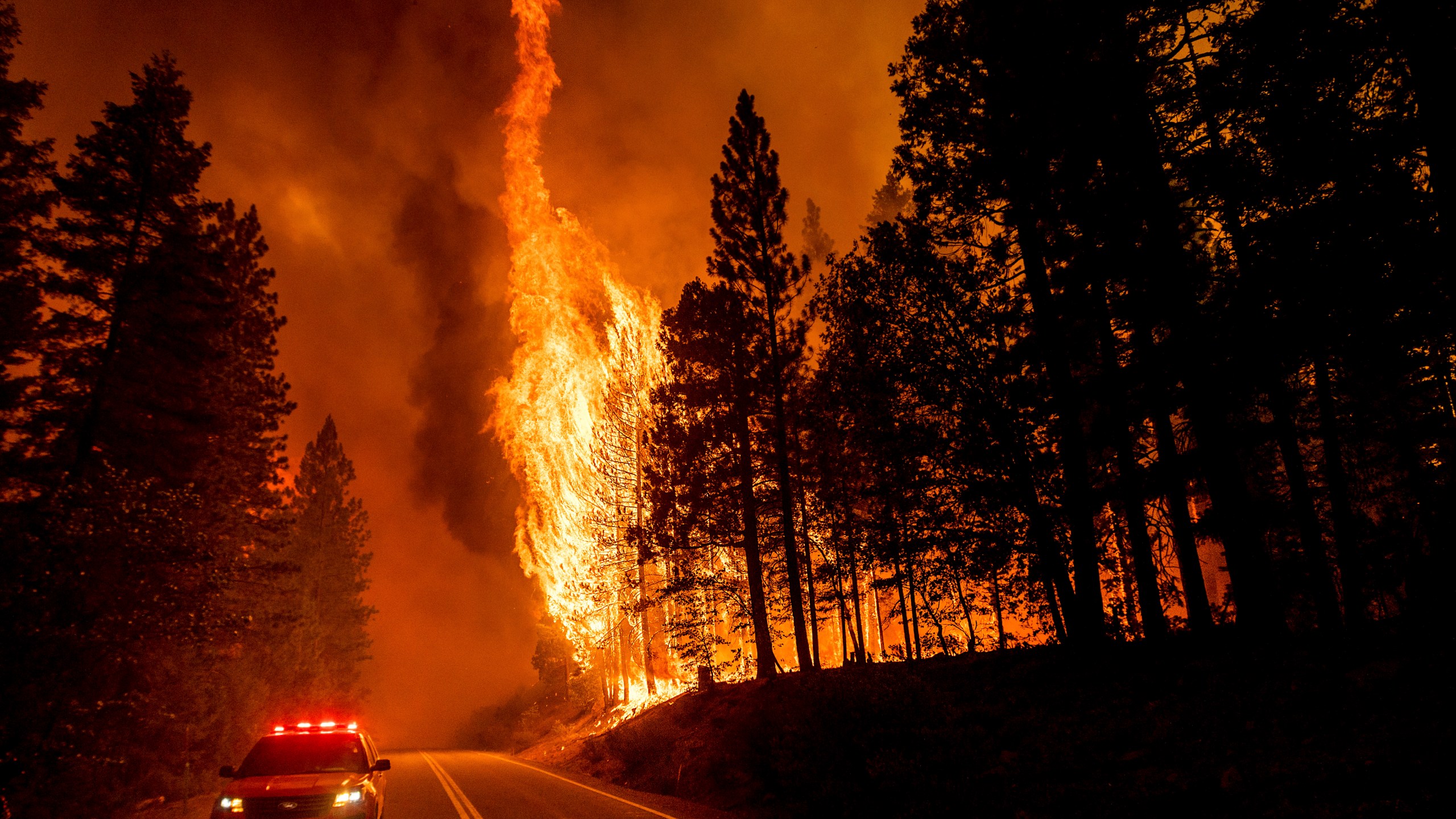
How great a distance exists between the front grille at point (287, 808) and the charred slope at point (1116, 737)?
6.70m

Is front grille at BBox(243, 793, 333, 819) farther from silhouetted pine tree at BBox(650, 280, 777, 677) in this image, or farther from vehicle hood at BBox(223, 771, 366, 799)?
silhouetted pine tree at BBox(650, 280, 777, 677)

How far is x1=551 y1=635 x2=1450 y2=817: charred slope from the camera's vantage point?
20.3 feet

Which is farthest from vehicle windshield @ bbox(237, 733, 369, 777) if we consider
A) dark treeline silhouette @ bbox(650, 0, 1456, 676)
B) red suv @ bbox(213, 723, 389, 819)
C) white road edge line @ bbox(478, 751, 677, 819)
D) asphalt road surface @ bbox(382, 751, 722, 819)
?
dark treeline silhouette @ bbox(650, 0, 1456, 676)

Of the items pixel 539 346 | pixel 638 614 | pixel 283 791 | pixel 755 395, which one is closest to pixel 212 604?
pixel 283 791

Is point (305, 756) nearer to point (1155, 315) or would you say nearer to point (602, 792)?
point (602, 792)

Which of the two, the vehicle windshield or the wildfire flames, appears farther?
the wildfire flames

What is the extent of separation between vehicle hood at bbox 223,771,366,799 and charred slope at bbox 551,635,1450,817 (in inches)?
256

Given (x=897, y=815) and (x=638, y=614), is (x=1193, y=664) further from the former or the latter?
(x=638, y=614)

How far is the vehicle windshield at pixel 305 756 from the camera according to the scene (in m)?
8.88

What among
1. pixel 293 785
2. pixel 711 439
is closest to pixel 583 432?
pixel 711 439

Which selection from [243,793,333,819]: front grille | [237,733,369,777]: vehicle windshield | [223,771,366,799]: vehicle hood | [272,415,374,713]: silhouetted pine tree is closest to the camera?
[243,793,333,819]: front grille

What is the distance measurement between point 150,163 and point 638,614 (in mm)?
23215

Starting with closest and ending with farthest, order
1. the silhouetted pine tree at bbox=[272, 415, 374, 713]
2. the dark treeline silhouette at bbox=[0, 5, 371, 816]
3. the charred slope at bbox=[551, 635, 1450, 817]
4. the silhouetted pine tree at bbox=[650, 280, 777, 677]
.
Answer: the charred slope at bbox=[551, 635, 1450, 817] < the dark treeline silhouette at bbox=[0, 5, 371, 816] < the silhouetted pine tree at bbox=[650, 280, 777, 677] < the silhouetted pine tree at bbox=[272, 415, 374, 713]

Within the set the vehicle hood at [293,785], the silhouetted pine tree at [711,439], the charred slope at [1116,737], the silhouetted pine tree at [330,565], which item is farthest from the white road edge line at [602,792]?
the silhouetted pine tree at [330,565]
